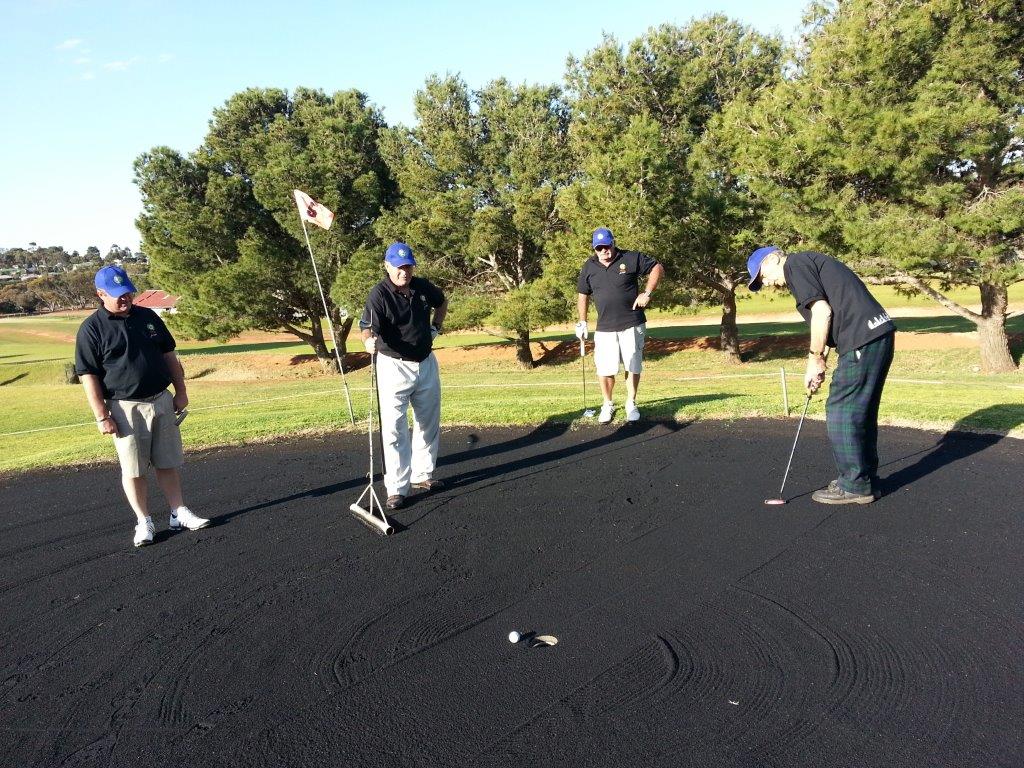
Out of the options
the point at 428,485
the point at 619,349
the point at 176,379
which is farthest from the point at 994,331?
the point at 176,379

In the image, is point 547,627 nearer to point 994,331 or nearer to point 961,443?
point 961,443

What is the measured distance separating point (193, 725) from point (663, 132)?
72.0 feet

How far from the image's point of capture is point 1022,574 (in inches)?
158

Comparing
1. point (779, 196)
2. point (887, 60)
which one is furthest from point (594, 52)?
point (887, 60)

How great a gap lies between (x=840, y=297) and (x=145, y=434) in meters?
5.47

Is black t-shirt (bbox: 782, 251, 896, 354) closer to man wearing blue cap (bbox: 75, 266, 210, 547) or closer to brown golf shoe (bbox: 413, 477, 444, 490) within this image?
brown golf shoe (bbox: 413, 477, 444, 490)

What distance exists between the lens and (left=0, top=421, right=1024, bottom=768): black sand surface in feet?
9.43

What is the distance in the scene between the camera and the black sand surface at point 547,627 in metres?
2.87

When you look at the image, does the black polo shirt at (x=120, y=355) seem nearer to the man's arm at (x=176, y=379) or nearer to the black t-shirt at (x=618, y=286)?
the man's arm at (x=176, y=379)

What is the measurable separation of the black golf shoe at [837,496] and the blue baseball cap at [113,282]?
5506mm

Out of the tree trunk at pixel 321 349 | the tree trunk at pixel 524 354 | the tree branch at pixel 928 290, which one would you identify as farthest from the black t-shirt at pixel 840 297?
→ the tree trunk at pixel 321 349

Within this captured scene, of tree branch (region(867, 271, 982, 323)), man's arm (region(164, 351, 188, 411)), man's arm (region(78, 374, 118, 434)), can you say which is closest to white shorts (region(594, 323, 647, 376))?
man's arm (region(164, 351, 188, 411))

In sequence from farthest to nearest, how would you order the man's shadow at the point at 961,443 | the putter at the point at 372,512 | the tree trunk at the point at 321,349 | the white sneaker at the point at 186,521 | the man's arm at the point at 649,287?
the tree trunk at the point at 321,349
the man's arm at the point at 649,287
the man's shadow at the point at 961,443
the white sneaker at the point at 186,521
the putter at the point at 372,512

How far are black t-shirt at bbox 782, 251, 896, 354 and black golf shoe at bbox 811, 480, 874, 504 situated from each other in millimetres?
1090
